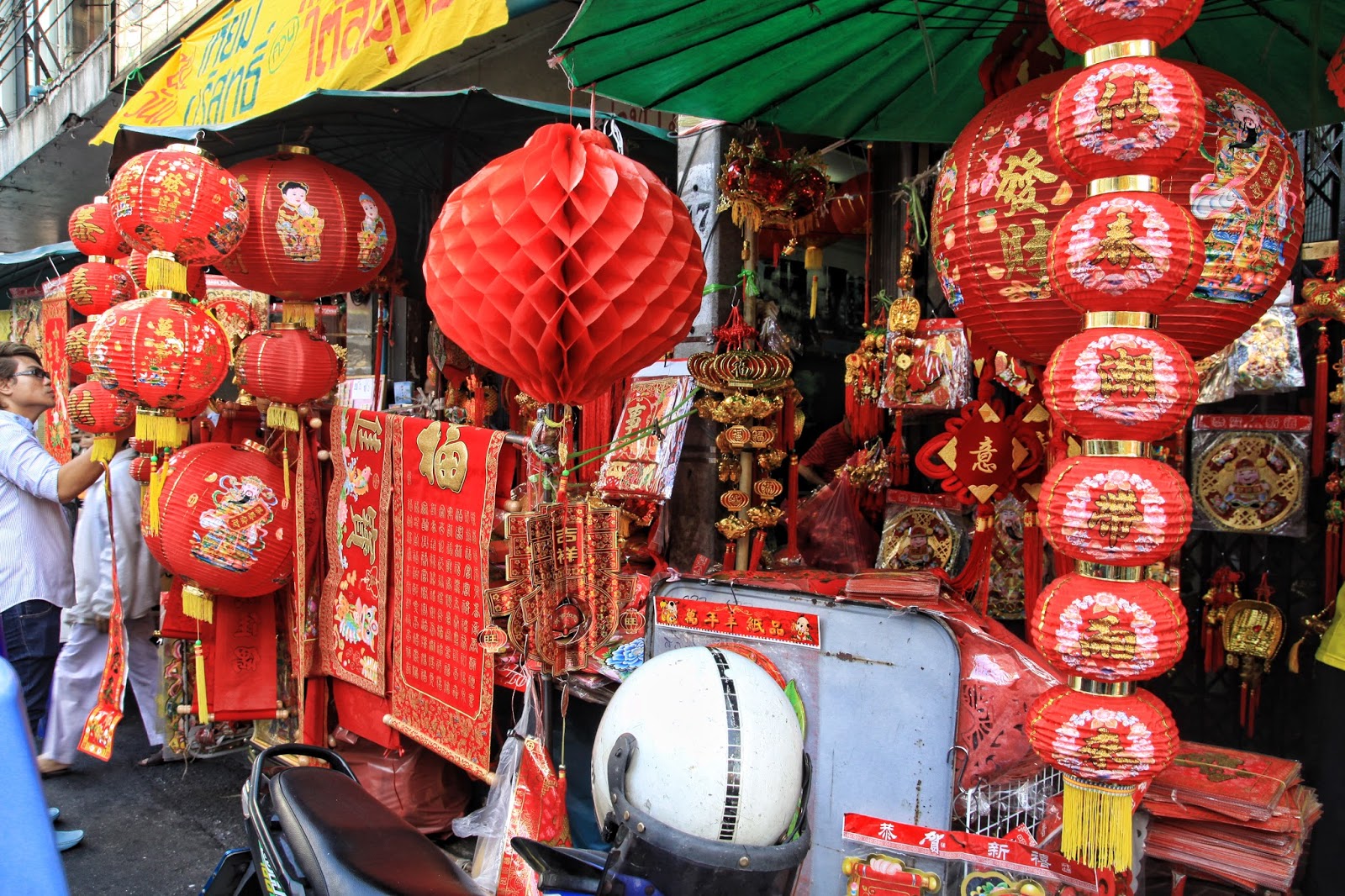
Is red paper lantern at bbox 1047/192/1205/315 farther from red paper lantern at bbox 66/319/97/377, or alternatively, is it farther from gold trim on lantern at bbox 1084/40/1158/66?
red paper lantern at bbox 66/319/97/377

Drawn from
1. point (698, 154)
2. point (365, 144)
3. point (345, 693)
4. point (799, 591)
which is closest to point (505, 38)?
point (365, 144)

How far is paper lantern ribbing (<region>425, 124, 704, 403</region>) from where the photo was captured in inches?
87.5

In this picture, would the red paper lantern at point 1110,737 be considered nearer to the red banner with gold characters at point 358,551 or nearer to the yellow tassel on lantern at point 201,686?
the red banner with gold characters at point 358,551

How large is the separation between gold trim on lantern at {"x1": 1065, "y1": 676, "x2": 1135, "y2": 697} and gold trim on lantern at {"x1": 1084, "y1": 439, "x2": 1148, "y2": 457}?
0.45 metres

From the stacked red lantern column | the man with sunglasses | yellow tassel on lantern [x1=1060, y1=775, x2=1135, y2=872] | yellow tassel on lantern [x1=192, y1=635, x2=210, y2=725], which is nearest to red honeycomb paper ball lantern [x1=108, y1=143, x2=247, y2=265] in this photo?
the man with sunglasses

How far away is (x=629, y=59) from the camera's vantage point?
9.26 ft

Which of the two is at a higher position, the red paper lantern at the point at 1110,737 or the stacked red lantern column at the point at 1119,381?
the stacked red lantern column at the point at 1119,381

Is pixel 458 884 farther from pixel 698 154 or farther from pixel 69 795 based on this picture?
pixel 69 795

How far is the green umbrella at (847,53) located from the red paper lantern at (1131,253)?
114 cm

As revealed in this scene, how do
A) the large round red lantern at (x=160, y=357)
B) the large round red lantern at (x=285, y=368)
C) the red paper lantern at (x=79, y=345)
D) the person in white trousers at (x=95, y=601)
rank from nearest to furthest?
the large round red lantern at (x=160, y=357)
the large round red lantern at (x=285, y=368)
the person in white trousers at (x=95, y=601)
the red paper lantern at (x=79, y=345)

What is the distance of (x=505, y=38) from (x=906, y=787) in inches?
236

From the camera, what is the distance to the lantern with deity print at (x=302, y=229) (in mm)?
4277

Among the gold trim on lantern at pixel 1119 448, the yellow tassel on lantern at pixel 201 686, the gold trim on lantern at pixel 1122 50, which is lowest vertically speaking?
the yellow tassel on lantern at pixel 201 686

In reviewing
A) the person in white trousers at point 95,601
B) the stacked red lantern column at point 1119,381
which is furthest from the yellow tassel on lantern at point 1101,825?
the person in white trousers at point 95,601
